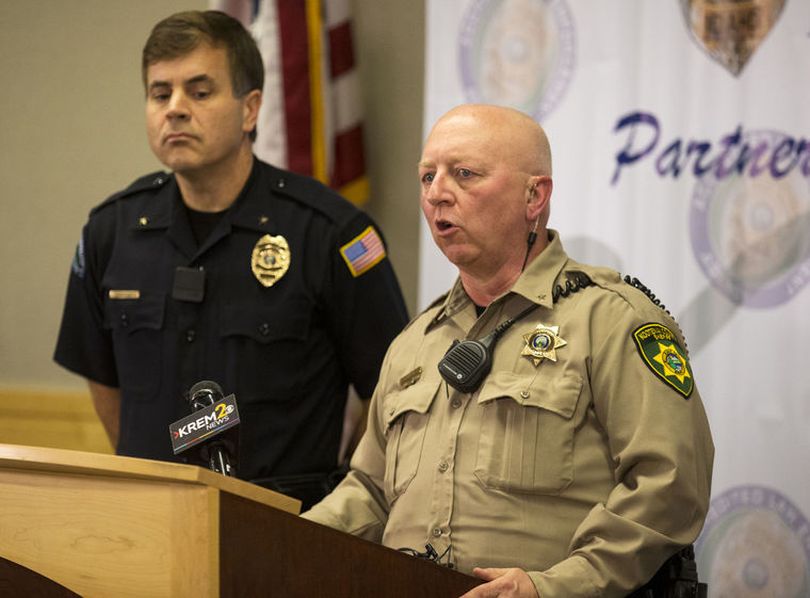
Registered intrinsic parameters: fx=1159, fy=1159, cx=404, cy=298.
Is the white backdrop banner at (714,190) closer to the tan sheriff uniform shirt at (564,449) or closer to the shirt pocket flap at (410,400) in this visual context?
the tan sheriff uniform shirt at (564,449)

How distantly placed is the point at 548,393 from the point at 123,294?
1.26 metres

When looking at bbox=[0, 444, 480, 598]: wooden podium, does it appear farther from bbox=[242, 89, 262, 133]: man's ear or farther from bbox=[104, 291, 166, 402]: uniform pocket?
bbox=[242, 89, 262, 133]: man's ear

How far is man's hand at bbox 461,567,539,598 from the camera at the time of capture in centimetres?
165

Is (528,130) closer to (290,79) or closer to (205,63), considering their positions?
(205,63)

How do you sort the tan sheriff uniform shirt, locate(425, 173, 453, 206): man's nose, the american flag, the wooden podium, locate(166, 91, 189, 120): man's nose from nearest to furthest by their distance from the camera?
the wooden podium, the tan sheriff uniform shirt, locate(425, 173, 453, 206): man's nose, locate(166, 91, 189, 120): man's nose, the american flag

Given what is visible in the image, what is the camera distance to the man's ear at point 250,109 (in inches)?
108

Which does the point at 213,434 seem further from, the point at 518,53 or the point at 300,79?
the point at 300,79

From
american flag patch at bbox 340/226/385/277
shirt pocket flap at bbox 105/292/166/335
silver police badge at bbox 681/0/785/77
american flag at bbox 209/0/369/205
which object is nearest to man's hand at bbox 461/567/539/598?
american flag patch at bbox 340/226/385/277

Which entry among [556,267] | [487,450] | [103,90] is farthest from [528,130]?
[103,90]

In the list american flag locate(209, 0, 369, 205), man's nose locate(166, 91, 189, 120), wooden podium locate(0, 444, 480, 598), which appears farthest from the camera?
american flag locate(209, 0, 369, 205)

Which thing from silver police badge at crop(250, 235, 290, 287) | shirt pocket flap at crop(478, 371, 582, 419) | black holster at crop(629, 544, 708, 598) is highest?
shirt pocket flap at crop(478, 371, 582, 419)

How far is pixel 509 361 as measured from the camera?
191cm

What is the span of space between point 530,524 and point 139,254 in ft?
4.37

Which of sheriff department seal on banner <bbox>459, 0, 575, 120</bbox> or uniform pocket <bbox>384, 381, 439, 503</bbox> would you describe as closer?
uniform pocket <bbox>384, 381, 439, 503</bbox>
